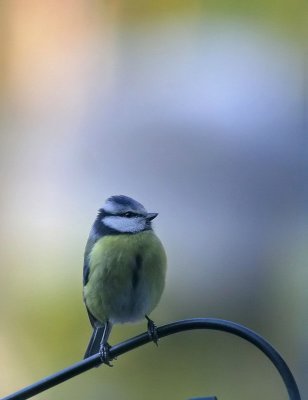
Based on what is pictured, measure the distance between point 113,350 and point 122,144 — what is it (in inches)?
20.5

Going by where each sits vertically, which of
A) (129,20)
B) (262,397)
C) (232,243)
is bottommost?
(262,397)

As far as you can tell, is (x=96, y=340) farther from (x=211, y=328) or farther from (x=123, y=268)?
(x=211, y=328)

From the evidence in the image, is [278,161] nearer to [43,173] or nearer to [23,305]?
[43,173]

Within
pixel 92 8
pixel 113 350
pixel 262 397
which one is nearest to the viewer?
pixel 113 350

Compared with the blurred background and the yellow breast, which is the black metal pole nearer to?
the yellow breast

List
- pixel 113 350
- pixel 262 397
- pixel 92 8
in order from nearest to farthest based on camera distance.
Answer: pixel 113 350
pixel 262 397
pixel 92 8

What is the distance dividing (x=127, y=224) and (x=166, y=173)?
0.86ft

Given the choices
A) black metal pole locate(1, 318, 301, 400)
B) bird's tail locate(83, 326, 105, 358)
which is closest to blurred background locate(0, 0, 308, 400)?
bird's tail locate(83, 326, 105, 358)

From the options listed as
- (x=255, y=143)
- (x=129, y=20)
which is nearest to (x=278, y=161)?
(x=255, y=143)

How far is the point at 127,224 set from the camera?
2.99 feet

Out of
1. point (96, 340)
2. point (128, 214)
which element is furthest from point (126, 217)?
point (96, 340)

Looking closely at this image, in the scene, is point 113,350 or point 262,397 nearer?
point 113,350

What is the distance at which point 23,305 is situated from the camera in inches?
43.3

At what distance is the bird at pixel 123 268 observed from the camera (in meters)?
0.89
